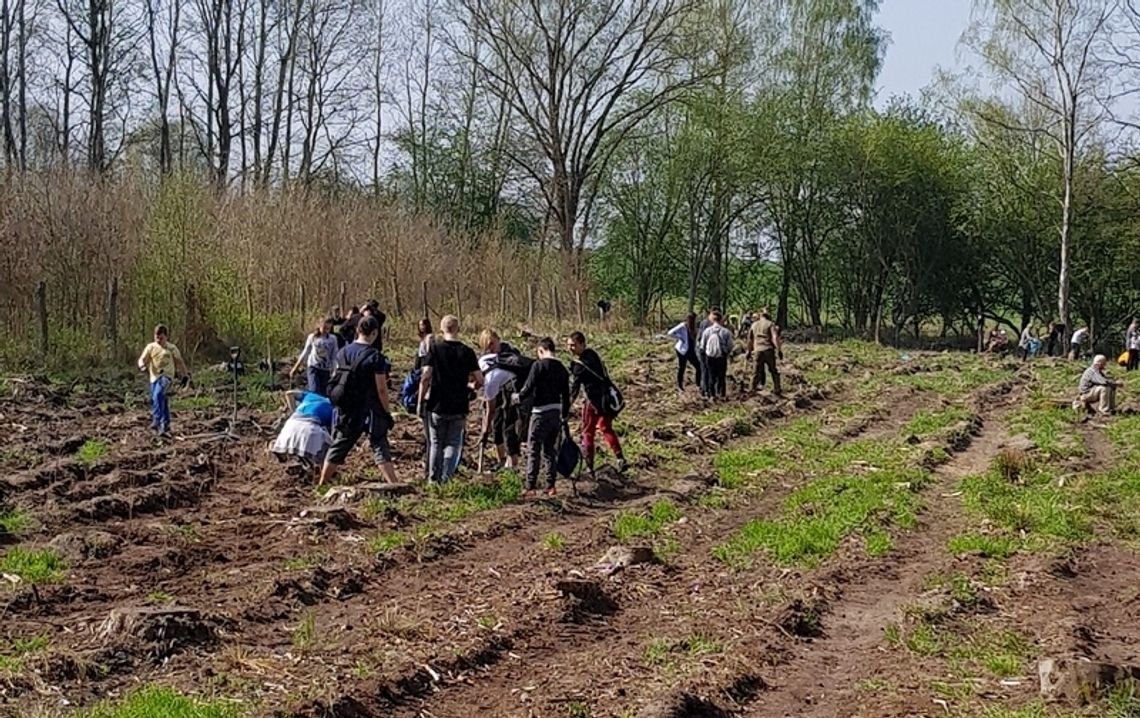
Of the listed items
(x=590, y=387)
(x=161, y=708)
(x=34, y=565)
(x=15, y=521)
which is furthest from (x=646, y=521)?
(x=161, y=708)

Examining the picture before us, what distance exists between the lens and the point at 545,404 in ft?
40.0

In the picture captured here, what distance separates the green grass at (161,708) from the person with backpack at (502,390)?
7064 millimetres

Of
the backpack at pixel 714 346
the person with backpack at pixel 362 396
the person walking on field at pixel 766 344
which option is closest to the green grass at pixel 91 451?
the person with backpack at pixel 362 396

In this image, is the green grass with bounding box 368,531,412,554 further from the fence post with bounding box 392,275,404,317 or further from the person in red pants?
the fence post with bounding box 392,275,404,317

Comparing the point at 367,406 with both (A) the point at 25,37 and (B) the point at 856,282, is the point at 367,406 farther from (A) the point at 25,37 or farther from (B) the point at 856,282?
(B) the point at 856,282

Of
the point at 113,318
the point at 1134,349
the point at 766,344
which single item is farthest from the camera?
the point at 1134,349

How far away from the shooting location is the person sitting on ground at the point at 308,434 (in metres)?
12.4

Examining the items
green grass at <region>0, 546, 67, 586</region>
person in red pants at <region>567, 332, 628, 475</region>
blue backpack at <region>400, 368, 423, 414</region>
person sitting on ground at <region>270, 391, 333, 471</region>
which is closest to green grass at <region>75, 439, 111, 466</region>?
person sitting on ground at <region>270, 391, 333, 471</region>

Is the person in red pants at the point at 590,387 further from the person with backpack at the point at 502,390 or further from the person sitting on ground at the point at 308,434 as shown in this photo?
the person sitting on ground at the point at 308,434

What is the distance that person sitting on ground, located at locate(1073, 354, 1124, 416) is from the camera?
20.7m

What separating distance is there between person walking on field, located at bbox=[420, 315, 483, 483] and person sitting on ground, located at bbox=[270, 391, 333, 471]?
1102 millimetres

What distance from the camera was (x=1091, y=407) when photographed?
21.0m

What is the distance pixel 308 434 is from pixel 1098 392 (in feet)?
48.2

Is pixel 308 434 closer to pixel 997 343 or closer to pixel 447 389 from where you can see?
pixel 447 389
